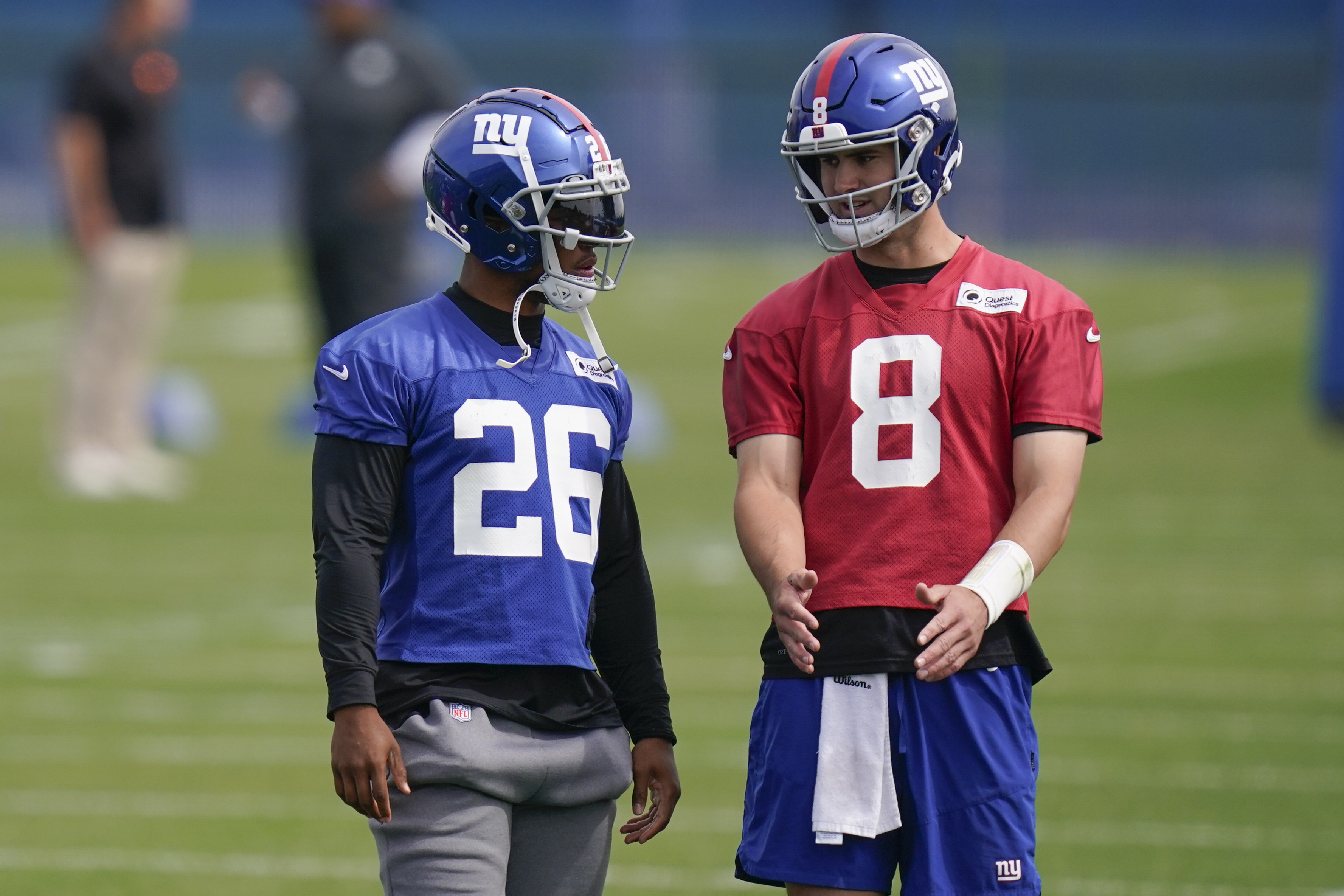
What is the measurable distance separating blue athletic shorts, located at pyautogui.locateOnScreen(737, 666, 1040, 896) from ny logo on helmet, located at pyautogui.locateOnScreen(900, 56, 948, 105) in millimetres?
985

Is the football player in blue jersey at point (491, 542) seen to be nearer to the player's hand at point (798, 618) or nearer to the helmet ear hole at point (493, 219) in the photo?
the helmet ear hole at point (493, 219)

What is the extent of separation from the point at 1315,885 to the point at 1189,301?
22.8 meters

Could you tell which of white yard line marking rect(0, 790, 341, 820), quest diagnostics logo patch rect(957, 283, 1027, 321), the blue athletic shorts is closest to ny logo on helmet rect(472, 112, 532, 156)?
quest diagnostics logo patch rect(957, 283, 1027, 321)

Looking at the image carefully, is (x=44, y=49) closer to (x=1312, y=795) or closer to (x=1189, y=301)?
(x=1189, y=301)

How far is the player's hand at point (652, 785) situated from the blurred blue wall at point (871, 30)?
1318 inches

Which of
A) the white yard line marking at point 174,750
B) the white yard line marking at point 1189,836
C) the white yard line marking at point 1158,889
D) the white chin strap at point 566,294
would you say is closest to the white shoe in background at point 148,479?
the white yard line marking at point 174,750

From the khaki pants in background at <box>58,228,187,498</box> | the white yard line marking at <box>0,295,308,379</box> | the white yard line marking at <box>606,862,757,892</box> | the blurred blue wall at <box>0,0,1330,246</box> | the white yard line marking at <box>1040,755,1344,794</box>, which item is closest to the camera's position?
the white yard line marking at <box>606,862,757,892</box>

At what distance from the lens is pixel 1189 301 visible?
27688 millimetres

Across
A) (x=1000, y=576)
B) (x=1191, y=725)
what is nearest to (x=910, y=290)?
(x=1000, y=576)

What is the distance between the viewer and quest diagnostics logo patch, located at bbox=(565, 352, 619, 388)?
12.4 ft

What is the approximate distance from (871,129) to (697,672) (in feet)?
15.4

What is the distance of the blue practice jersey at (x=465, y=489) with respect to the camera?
357cm

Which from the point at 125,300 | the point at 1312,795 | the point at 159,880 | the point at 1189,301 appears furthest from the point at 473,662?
the point at 1189,301

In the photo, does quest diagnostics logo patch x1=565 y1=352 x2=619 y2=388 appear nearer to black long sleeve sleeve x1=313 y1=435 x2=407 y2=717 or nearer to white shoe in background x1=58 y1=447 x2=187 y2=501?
black long sleeve sleeve x1=313 y1=435 x2=407 y2=717
